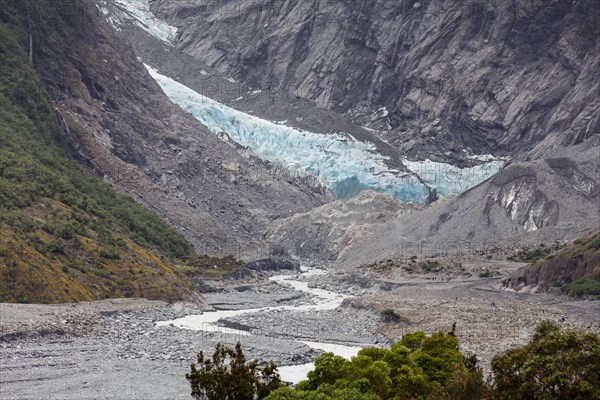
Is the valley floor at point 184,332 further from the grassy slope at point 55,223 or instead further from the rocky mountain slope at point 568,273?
the grassy slope at point 55,223

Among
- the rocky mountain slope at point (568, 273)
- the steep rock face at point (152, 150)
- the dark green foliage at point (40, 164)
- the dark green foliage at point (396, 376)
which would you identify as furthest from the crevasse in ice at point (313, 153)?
the dark green foliage at point (396, 376)

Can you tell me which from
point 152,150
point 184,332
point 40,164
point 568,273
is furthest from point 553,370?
point 152,150

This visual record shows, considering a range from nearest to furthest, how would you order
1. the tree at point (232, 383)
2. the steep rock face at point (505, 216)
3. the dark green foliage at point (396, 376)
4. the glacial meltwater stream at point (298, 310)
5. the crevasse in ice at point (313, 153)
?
the dark green foliage at point (396, 376) < the tree at point (232, 383) < the glacial meltwater stream at point (298, 310) < the steep rock face at point (505, 216) < the crevasse in ice at point (313, 153)

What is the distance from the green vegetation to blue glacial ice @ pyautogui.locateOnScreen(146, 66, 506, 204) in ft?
489

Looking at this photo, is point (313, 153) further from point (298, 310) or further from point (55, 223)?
point (55, 223)

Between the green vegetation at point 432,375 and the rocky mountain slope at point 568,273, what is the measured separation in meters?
39.0

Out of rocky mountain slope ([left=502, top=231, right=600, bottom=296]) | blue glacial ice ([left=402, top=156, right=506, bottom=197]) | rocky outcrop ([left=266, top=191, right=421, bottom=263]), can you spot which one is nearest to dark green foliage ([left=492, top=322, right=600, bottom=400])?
rocky mountain slope ([left=502, top=231, right=600, bottom=296])

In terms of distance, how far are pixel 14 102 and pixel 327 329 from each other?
5831 cm

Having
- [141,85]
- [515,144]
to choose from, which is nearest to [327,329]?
[141,85]

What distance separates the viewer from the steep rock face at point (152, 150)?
12131 centimetres

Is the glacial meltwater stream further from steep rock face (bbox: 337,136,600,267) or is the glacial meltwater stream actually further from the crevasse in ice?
the crevasse in ice

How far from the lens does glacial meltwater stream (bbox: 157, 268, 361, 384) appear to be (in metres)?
42.2

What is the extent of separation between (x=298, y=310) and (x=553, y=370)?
5310 centimetres

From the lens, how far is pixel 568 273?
2943 inches
